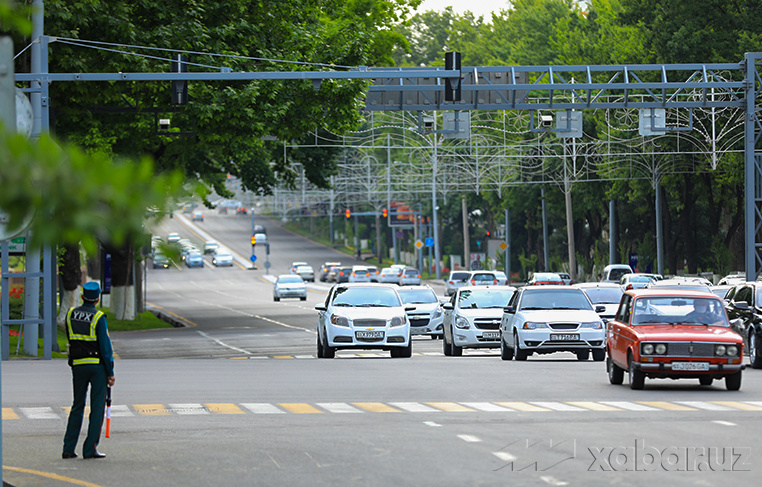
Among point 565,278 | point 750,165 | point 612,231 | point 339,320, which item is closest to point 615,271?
point 565,278

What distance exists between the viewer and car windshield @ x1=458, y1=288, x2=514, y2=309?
30.9 meters

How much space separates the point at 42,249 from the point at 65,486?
24.9 feet

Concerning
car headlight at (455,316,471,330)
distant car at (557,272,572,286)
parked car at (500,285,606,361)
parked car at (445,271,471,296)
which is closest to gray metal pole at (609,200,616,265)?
distant car at (557,272,572,286)

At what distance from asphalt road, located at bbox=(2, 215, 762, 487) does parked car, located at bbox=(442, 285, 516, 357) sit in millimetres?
2268

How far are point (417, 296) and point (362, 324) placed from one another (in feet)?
34.5

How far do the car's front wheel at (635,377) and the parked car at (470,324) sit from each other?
11.0 m

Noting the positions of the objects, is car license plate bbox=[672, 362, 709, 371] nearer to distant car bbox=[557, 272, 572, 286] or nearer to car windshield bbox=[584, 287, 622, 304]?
car windshield bbox=[584, 287, 622, 304]

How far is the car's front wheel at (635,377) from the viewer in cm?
1820

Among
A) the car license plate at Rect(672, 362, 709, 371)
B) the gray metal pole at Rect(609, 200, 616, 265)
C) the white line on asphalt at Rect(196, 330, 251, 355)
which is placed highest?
the gray metal pole at Rect(609, 200, 616, 265)

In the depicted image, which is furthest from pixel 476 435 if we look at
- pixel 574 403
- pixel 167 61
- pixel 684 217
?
pixel 684 217

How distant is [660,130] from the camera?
42625 millimetres

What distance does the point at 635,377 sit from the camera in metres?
18.3

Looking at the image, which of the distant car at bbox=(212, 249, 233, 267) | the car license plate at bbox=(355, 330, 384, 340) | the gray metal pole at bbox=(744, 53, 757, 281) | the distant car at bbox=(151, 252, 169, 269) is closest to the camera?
the distant car at bbox=(151, 252, 169, 269)

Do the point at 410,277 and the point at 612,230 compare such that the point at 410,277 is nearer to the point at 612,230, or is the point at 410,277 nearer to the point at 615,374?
the point at 612,230
